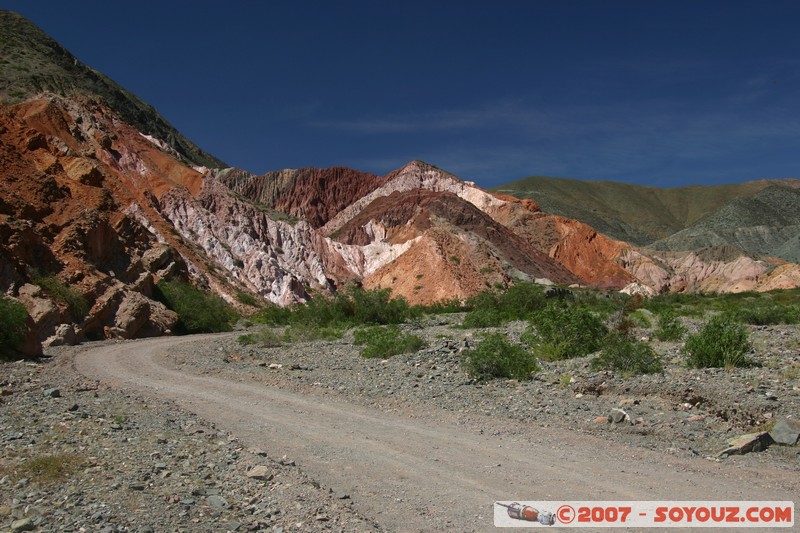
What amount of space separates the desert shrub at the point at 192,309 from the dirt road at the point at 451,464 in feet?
75.7

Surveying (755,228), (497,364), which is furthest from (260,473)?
(755,228)

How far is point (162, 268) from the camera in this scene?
132 ft

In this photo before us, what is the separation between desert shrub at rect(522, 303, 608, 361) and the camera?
1639 centimetres

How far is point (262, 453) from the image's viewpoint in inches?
318

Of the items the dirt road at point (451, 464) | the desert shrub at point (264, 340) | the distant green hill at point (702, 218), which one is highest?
the distant green hill at point (702, 218)

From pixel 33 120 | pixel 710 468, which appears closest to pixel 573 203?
pixel 33 120

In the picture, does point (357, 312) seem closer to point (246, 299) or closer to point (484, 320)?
point (484, 320)

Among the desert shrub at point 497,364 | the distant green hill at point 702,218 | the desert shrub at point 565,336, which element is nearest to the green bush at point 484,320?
the desert shrub at point 565,336

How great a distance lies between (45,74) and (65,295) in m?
45.2

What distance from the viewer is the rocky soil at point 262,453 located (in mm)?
5992

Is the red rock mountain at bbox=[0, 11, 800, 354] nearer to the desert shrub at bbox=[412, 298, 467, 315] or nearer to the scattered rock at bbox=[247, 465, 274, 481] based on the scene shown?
the desert shrub at bbox=[412, 298, 467, 315]

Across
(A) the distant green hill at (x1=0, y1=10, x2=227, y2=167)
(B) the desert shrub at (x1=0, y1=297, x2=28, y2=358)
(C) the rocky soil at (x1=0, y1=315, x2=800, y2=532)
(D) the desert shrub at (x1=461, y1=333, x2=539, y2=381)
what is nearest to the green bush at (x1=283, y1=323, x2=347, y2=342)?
(C) the rocky soil at (x1=0, y1=315, x2=800, y2=532)

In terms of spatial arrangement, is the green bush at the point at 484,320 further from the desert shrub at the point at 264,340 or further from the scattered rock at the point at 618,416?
the scattered rock at the point at 618,416

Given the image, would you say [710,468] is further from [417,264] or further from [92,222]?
[417,264]
